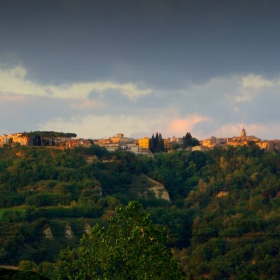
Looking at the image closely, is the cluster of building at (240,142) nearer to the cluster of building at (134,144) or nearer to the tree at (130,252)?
the cluster of building at (134,144)

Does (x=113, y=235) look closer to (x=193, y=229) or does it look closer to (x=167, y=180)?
(x=193, y=229)

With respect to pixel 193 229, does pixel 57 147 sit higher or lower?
higher

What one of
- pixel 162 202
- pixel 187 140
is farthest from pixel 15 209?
pixel 187 140

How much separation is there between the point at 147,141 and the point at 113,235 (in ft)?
356

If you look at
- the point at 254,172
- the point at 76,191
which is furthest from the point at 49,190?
the point at 254,172

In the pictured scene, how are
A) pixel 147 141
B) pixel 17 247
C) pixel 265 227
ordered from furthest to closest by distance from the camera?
pixel 147 141, pixel 265 227, pixel 17 247

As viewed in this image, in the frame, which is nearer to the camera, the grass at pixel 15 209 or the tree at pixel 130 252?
the tree at pixel 130 252

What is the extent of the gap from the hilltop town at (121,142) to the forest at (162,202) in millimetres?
4424

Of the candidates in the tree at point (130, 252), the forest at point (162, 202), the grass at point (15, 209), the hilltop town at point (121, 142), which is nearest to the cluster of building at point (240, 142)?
the hilltop town at point (121, 142)

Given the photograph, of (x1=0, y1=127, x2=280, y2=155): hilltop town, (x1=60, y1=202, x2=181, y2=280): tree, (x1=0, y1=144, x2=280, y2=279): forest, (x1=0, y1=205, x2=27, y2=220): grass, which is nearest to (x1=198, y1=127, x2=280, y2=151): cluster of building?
(x1=0, y1=127, x2=280, y2=155): hilltop town

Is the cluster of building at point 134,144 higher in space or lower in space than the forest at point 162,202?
higher

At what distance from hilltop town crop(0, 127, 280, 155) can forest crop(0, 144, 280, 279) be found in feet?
14.5

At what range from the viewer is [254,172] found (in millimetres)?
119625

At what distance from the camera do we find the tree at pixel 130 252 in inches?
1393
